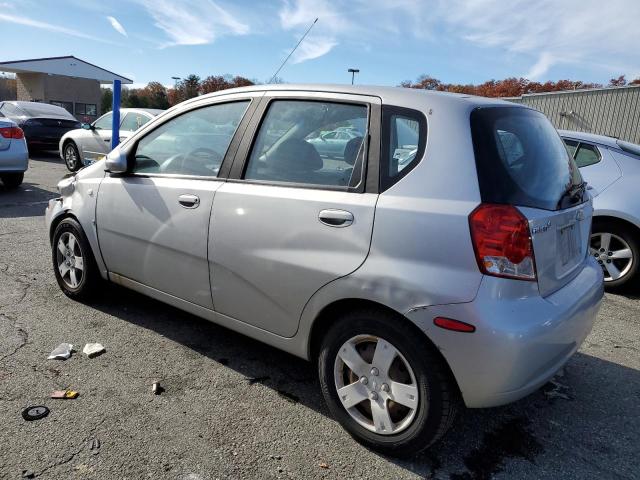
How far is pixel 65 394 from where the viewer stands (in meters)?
2.82

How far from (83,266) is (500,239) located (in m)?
3.22

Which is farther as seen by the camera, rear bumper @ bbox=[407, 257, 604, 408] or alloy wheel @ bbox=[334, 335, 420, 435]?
alloy wheel @ bbox=[334, 335, 420, 435]

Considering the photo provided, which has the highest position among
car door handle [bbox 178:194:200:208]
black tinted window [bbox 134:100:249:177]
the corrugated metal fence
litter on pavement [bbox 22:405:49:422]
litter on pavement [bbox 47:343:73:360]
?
the corrugated metal fence

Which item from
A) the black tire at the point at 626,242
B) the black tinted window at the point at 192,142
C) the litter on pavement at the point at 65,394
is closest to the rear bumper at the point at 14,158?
the black tinted window at the point at 192,142

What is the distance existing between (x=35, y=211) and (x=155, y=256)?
5430mm

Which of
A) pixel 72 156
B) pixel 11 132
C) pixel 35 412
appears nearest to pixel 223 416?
pixel 35 412

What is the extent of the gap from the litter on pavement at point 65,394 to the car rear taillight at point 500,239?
2311 millimetres

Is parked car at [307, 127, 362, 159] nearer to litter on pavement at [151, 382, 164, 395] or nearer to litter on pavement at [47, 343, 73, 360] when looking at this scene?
litter on pavement at [151, 382, 164, 395]

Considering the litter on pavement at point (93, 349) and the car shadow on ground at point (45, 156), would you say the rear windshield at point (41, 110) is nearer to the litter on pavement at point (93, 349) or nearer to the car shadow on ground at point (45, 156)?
the car shadow on ground at point (45, 156)

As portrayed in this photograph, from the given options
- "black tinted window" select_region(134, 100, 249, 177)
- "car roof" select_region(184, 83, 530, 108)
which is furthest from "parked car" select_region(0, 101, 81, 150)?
"car roof" select_region(184, 83, 530, 108)

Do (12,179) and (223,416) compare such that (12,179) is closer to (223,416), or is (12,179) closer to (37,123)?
(37,123)

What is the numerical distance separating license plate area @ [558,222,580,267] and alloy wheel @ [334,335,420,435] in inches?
37.3

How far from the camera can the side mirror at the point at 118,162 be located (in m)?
3.47

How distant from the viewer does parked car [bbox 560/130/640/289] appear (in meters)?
5.00
